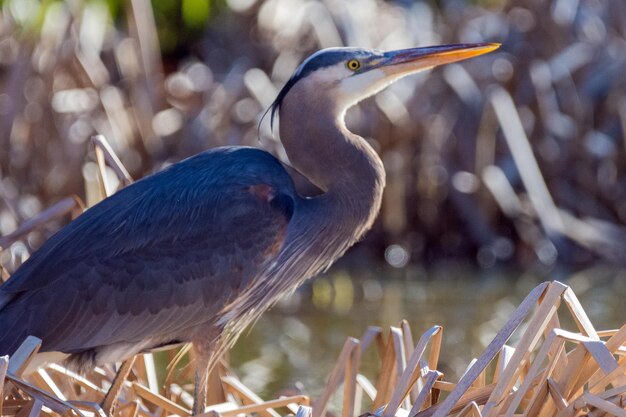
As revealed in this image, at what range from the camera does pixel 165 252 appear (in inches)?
172

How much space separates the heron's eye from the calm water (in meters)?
1.97

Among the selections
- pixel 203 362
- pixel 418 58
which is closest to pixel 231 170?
pixel 203 362

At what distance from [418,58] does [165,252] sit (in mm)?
1117

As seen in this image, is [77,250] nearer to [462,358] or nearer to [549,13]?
[462,358]

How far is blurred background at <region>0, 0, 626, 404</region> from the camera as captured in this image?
7469mm

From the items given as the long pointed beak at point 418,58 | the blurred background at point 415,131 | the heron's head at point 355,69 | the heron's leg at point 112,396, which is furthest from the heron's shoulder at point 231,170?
the blurred background at point 415,131

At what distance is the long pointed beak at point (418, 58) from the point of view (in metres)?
4.45

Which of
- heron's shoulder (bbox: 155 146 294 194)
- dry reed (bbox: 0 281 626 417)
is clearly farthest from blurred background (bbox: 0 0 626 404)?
dry reed (bbox: 0 281 626 417)

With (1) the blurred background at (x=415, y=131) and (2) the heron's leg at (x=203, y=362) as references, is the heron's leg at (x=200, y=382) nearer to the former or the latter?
(2) the heron's leg at (x=203, y=362)

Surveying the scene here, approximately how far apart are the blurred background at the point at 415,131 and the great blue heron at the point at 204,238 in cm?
264

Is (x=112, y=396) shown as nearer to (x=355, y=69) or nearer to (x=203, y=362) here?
(x=203, y=362)

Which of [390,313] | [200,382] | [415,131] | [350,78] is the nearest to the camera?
[200,382]

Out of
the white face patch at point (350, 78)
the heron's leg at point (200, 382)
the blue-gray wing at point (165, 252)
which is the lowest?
the heron's leg at point (200, 382)

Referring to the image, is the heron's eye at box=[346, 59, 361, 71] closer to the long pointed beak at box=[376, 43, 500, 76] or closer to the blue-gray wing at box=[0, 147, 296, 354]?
the long pointed beak at box=[376, 43, 500, 76]
